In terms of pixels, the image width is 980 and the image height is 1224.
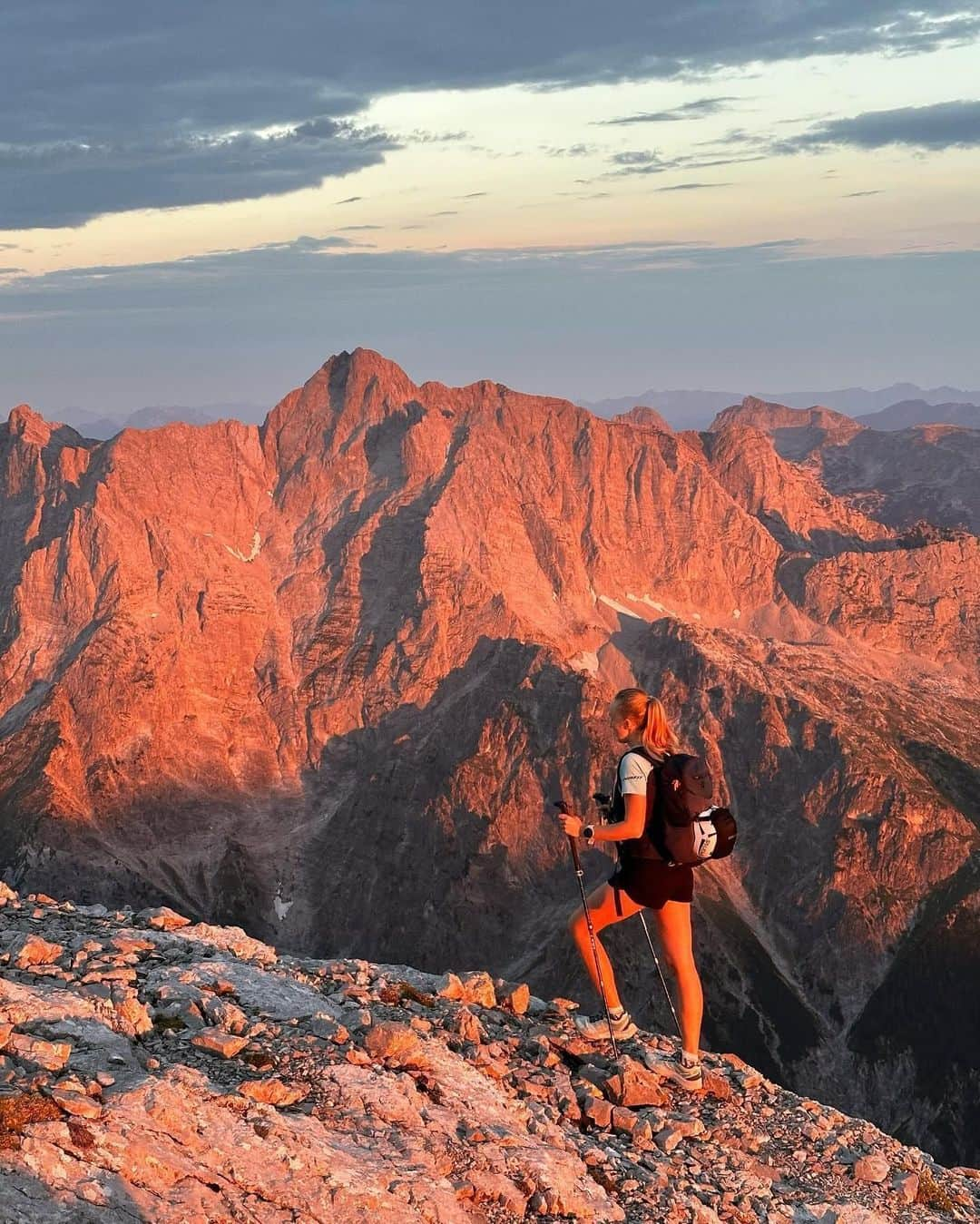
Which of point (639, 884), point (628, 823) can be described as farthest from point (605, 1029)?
point (628, 823)

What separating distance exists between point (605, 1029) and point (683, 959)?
10.4ft

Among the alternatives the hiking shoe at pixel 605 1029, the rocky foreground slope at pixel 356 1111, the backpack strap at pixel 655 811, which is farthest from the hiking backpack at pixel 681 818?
the hiking shoe at pixel 605 1029

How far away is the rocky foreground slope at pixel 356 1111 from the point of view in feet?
60.1

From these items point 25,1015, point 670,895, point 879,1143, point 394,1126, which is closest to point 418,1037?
point 394,1126

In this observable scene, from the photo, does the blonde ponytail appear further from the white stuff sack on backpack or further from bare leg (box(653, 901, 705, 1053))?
bare leg (box(653, 901, 705, 1053))

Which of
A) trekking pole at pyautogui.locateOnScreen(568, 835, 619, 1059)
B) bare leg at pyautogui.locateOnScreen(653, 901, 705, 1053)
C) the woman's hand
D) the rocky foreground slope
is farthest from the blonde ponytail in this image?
the rocky foreground slope

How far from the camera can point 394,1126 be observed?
68.9ft

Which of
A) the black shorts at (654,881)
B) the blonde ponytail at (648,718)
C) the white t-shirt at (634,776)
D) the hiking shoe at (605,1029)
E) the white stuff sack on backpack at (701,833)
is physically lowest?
the hiking shoe at (605,1029)

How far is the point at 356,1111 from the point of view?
20984 millimetres

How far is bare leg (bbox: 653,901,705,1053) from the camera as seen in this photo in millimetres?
25188

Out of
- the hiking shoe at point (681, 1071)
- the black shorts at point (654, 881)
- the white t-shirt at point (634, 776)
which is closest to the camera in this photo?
the white t-shirt at point (634, 776)

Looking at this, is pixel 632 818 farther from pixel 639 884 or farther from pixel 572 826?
pixel 639 884

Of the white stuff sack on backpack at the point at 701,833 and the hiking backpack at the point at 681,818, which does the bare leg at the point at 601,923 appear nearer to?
the hiking backpack at the point at 681,818

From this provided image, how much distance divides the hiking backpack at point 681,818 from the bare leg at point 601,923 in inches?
63.8
